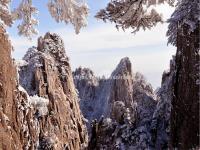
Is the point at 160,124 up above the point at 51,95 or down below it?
below

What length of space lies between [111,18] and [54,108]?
3308 cm

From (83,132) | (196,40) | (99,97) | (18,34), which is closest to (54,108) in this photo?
(83,132)

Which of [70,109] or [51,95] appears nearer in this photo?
[51,95]

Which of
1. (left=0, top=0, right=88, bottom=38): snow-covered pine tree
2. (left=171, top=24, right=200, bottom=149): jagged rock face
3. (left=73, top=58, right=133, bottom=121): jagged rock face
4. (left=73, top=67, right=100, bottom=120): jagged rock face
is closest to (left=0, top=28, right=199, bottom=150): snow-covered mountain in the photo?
(left=171, top=24, right=200, bottom=149): jagged rock face

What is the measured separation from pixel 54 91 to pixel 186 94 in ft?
121

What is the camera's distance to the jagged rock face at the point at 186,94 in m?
8.74

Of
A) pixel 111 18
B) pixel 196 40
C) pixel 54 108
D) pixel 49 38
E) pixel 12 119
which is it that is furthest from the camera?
pixel 49 38

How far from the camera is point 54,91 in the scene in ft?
149

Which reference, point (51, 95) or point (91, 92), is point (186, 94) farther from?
point (91, 92)

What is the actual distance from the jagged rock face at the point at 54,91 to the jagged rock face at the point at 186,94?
A: 27797 millimetres

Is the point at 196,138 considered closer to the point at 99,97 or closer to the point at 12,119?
the point at 12,119

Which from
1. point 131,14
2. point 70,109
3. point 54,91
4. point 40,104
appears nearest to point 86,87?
point 70,109

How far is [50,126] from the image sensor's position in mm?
40594

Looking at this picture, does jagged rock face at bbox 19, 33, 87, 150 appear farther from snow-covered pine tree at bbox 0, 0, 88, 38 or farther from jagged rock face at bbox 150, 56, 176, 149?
snow-covered pine tree at bbox 0, 0, 88, 38
